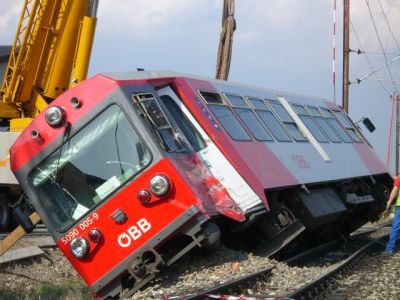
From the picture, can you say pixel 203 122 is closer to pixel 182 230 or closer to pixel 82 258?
pixel 182 230

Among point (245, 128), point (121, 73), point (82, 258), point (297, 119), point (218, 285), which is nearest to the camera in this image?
point (218, 285)

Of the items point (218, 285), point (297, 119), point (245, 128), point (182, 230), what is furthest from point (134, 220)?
point (297, 119)

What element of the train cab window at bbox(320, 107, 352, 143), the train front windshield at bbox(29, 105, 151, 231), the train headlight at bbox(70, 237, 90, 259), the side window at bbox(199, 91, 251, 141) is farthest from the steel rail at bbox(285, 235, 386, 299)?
the train cab window at bbox(320, 107, 352, 143)

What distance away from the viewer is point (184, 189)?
308 inches

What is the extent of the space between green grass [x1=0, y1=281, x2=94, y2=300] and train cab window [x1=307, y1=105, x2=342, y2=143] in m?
5.92

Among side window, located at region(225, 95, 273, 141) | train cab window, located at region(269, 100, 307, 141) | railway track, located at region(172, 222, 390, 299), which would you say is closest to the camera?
railway track, located at region(172, 222, 390, 299)

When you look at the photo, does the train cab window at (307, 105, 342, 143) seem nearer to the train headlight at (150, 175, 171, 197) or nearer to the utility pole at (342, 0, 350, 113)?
the train headlight at (150, 175, 171, 197)

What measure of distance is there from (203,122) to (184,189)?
4.37ft

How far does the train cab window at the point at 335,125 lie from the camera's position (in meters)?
14.3

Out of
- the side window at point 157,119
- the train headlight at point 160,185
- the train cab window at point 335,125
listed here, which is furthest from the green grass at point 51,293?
the train cab window at point 335,125

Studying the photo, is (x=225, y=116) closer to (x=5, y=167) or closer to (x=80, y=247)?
(x=80, y=247)

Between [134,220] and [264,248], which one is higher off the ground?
[134,220]

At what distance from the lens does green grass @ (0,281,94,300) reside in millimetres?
8492

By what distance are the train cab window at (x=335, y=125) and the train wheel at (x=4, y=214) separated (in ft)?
27.6
